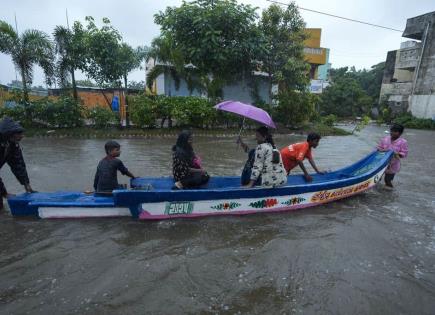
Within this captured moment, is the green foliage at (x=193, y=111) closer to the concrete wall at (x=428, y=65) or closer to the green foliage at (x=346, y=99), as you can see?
the concrete wall at (x=428, y=65)

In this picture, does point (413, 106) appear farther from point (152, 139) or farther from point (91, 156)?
point (91, 156)

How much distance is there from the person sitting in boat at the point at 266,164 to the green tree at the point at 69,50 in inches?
487

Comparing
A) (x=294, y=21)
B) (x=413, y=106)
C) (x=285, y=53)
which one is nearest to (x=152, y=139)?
(x=285, y=53)

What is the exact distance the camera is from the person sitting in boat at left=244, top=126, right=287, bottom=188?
4.86 metres

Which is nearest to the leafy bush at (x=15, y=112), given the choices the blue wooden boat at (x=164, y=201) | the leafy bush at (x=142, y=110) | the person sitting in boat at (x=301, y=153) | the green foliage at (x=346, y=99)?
the leafy bush at (x=142, y=110)

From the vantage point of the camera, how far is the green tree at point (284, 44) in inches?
664

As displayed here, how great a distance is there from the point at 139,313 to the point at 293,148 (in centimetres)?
404

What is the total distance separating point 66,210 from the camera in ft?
15.3

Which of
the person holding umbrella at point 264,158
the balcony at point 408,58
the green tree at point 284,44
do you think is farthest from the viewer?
the balcony at point 408,58

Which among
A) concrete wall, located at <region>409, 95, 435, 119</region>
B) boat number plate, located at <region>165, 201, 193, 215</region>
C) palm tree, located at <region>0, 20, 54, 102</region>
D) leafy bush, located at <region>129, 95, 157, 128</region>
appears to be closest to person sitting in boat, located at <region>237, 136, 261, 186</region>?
boat number plate, located at <region>165, 201, 193, 215</region>

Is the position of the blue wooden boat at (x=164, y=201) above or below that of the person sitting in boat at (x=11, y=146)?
below

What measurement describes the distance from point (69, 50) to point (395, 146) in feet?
44.6

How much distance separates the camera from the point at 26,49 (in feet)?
42.2

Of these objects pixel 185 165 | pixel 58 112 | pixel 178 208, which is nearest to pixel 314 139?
pixel 185 165
